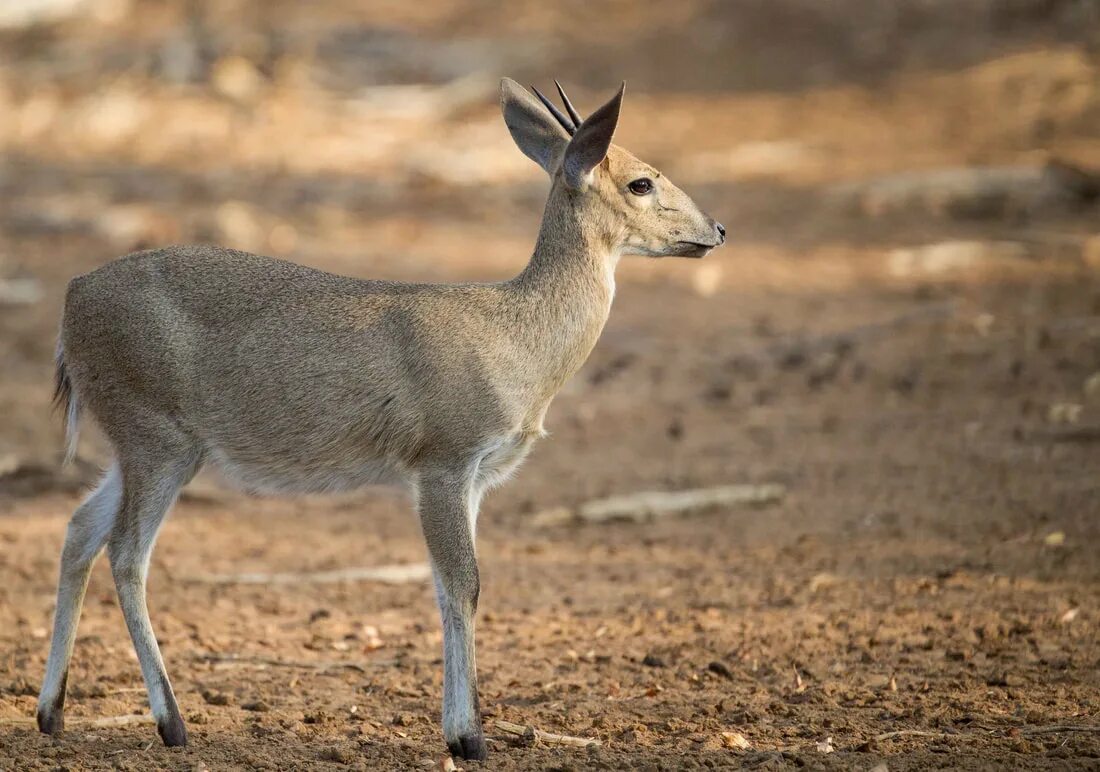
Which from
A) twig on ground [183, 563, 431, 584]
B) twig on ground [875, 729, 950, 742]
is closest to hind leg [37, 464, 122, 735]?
twig on ground [183, 563, 431, 584]

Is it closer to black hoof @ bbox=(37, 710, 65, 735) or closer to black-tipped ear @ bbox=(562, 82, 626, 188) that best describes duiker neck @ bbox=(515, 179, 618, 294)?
black-tipped ear @ bbox=(562, 82, 626, 188)

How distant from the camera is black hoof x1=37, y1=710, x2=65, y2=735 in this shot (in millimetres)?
5523

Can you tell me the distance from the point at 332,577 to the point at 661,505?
2064 millimetres

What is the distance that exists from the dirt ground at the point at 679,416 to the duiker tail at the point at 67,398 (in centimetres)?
110

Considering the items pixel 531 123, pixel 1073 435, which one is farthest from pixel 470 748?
pixel 1073 435

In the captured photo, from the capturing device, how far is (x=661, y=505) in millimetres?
8703

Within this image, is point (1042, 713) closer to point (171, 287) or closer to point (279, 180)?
point (171, 287)

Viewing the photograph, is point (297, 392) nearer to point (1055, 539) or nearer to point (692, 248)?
point (692, 248)

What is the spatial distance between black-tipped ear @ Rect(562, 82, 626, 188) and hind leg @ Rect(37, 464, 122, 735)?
2.14m

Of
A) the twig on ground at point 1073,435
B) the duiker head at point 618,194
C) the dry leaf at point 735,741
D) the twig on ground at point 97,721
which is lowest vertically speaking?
the twig on ground at point 97,721

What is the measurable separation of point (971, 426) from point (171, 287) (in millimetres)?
5577

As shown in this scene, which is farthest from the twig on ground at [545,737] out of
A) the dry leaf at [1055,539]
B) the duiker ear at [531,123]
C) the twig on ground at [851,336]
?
the twig on ground at [851,336]

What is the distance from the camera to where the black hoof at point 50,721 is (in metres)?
5.52

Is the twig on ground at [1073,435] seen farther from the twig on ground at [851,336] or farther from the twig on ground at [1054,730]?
the twig on ground at [1054,730]
